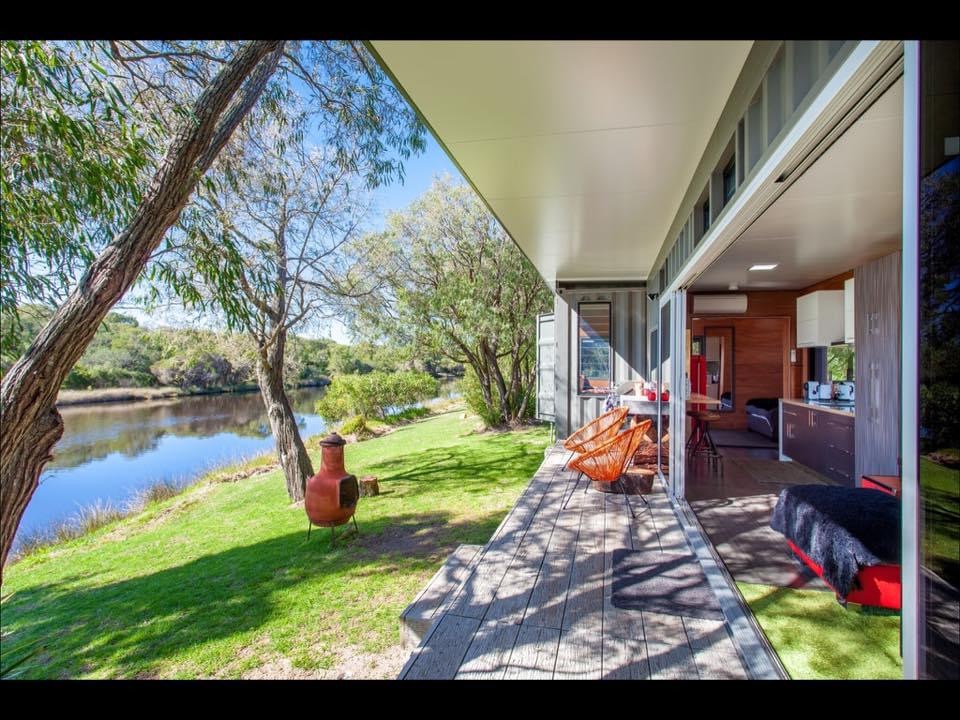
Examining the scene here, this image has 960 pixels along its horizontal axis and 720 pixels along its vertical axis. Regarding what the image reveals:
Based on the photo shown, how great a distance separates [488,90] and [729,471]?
16.8 ft

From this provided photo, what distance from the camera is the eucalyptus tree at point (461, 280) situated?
1062 centimetres

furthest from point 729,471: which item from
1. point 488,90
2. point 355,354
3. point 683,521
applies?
point 355,354

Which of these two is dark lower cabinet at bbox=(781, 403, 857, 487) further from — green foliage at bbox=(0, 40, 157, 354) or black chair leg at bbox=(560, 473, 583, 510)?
green foliage at bbox=(0, 40, 157, 354)

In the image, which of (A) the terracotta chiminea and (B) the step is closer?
(B) the step

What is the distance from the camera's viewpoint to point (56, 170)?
10.7ft

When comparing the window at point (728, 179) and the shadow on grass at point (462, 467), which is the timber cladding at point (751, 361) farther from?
the window at point (728, 179)

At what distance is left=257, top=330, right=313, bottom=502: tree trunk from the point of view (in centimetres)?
678

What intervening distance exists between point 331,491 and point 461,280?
6.85 meters

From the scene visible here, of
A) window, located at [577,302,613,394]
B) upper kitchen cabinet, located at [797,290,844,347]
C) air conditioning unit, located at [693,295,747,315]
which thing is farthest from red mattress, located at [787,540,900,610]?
air conditioning unit, located at [693,295,747,315]

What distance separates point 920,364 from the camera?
875mm

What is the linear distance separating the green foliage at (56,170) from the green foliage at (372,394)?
9.25 m

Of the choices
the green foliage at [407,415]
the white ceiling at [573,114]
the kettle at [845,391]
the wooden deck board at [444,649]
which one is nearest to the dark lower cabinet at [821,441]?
the kettle at [845,391]

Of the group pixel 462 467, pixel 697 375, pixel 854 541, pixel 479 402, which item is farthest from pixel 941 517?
pixel 479 402

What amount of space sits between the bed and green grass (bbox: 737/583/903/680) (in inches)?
4.4
